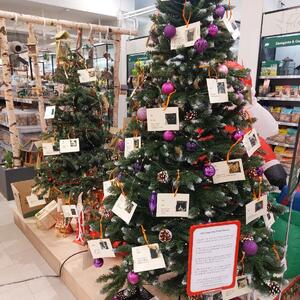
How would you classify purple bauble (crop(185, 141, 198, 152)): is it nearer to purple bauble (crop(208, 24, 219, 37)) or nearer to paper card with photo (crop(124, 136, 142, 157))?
paper card with photo (crop(124, 136, 142, 157))

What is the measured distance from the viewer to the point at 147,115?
151 centimetres

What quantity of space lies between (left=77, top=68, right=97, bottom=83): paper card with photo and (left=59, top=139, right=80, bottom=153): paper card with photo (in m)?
0.54

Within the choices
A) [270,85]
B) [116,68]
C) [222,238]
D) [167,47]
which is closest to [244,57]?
[270,85]

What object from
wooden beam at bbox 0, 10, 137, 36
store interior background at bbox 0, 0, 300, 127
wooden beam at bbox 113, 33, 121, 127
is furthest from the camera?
store interior background at bbox 0, 0, 300, 127

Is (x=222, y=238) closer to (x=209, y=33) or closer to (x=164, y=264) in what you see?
(x=164, y=264)

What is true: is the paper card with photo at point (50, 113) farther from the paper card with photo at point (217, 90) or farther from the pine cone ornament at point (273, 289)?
the pine cone ornament at point (273, 289)

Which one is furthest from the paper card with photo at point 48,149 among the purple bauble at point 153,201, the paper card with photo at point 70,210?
the purple bauble at point 153,201

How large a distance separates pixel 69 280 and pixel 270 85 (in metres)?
3.86

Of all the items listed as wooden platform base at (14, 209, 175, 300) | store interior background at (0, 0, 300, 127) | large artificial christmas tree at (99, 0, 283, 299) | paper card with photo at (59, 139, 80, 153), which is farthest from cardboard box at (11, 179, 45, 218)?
store interior background at (0, 0, 300, 127)

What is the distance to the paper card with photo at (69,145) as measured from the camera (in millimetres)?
2604

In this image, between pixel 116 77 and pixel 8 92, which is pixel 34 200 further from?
pixel 116 77

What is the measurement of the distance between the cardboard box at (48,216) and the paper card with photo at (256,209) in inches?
75.0

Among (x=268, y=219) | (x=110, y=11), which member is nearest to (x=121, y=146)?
(x=268, y=219)

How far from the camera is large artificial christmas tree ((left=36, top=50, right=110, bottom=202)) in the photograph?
8.75ft
